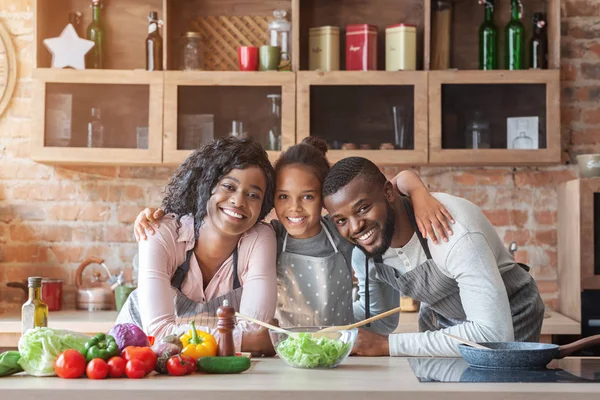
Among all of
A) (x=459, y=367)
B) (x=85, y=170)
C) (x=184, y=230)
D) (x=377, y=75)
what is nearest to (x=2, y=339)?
(x=85, y=170)

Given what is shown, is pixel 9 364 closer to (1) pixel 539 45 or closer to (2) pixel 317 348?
(2) pixel 317 348

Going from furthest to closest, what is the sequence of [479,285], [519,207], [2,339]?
[519,207], [2,339], [479,285]

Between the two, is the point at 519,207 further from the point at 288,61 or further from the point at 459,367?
the point at 459,367

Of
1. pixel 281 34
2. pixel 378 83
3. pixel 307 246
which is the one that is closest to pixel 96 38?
pixel 281 34

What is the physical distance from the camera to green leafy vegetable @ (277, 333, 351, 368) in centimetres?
182

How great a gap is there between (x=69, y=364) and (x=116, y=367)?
96 mm

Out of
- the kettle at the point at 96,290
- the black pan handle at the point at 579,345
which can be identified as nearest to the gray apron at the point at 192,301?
the black pan handle at the point at 579,345

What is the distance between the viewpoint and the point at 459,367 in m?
1.84

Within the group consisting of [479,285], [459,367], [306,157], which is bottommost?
[459,367]

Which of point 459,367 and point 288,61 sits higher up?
point 288,61

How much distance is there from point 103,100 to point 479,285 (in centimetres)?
237

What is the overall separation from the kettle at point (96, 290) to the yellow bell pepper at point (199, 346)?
2.12m

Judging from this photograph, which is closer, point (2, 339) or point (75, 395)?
point (75, 395)

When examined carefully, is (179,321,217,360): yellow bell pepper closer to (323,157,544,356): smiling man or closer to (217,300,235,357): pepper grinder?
(217,300,235,357): pepper grinder
